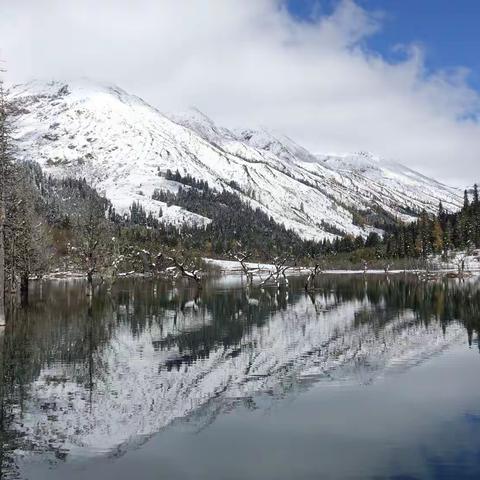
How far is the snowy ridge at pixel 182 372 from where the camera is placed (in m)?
19.4

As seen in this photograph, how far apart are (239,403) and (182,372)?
6424mm

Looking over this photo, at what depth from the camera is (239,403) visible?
22.5m

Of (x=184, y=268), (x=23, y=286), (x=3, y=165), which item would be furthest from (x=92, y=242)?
(x=184, y=268)

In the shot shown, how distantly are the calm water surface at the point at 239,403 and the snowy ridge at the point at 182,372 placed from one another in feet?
0.27

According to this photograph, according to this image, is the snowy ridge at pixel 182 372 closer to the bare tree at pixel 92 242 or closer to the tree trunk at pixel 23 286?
the tree trunk at pixel 23 286

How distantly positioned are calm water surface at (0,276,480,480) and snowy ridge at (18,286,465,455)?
0.08 meters

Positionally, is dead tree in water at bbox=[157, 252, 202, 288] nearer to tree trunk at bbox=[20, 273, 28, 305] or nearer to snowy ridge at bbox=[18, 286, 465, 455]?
tree trunk at bbox=[20, 273, 28, 305]

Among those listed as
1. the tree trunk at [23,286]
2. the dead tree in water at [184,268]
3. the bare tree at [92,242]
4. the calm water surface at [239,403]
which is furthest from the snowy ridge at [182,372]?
the dead tree in water at [184,268]

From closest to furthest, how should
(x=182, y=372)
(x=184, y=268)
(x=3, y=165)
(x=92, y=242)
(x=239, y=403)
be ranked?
(x=239, y=403)
(x=182, y=372)
(x=3, y=165)
(x=92, y=242)
(x=184, y=268)

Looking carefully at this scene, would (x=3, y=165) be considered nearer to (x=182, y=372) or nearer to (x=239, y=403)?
(x=182, y=372)

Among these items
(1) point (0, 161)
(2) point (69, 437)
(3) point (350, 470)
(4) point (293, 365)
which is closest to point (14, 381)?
(2) point (69, 437)

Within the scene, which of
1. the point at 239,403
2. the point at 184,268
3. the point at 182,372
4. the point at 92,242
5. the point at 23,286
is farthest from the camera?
the point at 184,268

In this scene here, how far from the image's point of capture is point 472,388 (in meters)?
24.9

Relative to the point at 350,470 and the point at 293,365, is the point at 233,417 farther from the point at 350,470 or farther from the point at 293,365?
the point at 293,365
